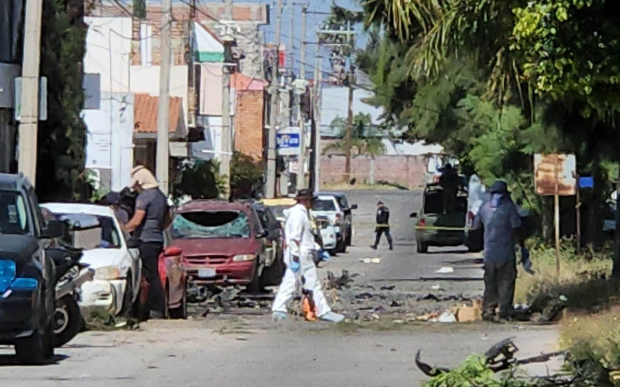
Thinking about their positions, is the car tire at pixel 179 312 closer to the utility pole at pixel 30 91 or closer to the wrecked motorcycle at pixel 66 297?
the utility pole at pixel 30 91

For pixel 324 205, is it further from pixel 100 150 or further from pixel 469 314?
pixel 469 314

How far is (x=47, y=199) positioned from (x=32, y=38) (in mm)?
10078

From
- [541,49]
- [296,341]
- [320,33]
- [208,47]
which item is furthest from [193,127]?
[541,49]

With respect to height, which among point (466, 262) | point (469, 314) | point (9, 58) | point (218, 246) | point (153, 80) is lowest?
point (466, 262)

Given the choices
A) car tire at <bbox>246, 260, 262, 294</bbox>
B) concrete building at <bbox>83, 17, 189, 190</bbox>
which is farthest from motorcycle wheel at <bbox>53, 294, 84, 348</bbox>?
concrete building at <bbox>83, 17, 189, 190</bbox>

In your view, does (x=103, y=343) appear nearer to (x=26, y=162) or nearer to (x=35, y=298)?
(x=35, y=298)

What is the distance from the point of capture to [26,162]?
812 inches

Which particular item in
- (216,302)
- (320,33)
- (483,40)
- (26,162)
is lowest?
(216,302)

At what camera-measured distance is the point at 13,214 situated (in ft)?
43.4

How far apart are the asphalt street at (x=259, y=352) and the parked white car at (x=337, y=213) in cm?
2329

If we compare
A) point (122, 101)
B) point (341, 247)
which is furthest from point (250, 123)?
point (122, 101)

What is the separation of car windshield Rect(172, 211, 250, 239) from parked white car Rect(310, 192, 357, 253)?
1689 centimetres

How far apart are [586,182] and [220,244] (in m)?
11.1

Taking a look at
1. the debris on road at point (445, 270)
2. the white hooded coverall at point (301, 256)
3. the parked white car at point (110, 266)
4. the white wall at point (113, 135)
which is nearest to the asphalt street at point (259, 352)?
the white hooded coverall at point (301, 256)
